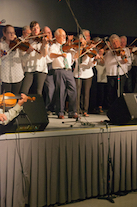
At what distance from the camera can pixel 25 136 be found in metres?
1.56

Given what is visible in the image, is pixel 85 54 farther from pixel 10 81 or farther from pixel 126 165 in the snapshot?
pixel 126 165

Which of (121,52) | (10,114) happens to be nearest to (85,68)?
(121,52)

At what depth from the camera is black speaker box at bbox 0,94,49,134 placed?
5.09 ft

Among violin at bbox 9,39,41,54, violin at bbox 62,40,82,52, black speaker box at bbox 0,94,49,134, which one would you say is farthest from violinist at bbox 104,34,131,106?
black speaker box at bbox 0,94,49,134

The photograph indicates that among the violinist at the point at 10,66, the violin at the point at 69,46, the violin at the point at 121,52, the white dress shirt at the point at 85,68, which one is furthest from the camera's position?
the violin at the point at 121,52

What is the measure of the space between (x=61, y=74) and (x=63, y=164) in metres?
1.40

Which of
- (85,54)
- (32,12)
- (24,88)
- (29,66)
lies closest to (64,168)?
(24,88)

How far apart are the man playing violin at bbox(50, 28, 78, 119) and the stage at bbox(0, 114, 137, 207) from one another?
927 millimetres

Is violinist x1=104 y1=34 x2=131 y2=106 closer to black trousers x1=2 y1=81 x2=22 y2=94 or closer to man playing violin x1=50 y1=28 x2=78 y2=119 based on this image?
man playing violin x1=50 y1=28 x2=78 y2=119

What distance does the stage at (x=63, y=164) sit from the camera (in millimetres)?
1529

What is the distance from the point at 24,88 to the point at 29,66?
0.30 m

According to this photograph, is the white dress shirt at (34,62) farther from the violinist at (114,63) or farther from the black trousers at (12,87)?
the violinist at (114,63)

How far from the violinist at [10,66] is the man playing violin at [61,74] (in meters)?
0.49

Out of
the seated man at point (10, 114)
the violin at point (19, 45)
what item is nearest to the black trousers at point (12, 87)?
the violin at point (19, 45)
